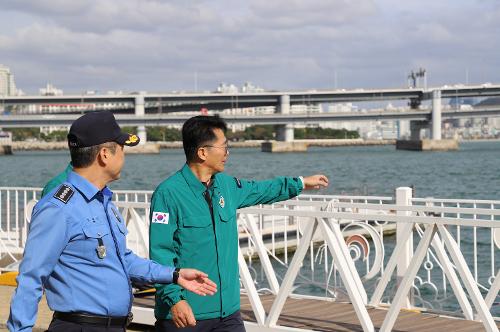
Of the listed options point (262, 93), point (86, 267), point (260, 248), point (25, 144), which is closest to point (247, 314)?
point (260, 248)

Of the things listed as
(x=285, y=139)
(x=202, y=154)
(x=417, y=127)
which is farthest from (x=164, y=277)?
(x=417, y=127)

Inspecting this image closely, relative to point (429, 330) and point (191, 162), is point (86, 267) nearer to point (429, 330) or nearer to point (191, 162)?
point (191, 162)

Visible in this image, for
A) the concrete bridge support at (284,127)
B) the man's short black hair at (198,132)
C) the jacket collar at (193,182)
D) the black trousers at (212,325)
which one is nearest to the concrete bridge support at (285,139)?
the concrete bridge support at (284,127)

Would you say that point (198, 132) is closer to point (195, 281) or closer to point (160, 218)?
point (160, 218)

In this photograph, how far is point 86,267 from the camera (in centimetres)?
374

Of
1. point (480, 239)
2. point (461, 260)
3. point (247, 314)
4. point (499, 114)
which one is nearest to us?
point (461, 260)

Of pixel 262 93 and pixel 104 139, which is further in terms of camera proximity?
pixel 262 93

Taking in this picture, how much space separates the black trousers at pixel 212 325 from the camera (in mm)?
4559

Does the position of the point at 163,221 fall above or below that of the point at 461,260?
above

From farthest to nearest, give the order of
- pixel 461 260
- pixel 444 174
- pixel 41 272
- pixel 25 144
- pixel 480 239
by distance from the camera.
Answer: pixel 25 144 < pixel 444 174 < pixel 480 239 < pixel 461 260 < pixel 41 272

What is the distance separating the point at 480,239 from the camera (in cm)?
2517

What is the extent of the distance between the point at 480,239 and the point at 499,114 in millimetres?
105647

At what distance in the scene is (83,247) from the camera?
12.2 ft

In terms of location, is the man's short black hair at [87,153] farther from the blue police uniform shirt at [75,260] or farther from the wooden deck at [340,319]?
the wooden deck at [340,319]
